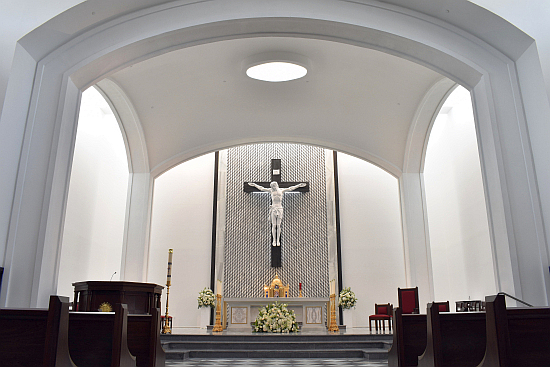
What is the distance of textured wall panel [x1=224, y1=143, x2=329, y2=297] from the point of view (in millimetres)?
10750

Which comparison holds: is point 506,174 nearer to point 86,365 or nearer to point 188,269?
point 86,365

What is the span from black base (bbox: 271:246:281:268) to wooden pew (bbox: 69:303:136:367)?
8.17 meters

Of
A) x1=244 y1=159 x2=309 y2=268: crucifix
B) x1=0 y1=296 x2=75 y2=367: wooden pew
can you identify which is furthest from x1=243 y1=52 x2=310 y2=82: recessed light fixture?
x1=0 y1=296 x2=75 y2=367: wooden pew

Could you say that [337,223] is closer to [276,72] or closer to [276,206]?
[276,206]

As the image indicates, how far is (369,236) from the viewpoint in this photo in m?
10.8

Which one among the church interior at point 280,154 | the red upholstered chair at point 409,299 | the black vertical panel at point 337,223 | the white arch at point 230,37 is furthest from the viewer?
the black vertical panel at point 337,223

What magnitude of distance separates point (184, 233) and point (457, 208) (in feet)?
19.6

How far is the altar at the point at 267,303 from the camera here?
9078 mm

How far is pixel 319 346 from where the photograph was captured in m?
6.60

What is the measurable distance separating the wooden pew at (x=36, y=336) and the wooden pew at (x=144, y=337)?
1308 millimetres

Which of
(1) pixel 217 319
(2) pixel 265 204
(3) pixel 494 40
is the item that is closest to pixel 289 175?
(2) pixel 265 204

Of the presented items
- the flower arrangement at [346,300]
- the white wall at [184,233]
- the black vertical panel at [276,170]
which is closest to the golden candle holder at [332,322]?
the flower arrangement at [346,300]

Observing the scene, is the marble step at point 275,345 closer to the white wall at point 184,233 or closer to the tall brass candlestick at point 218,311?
the tall brass candlestick at point 218,311

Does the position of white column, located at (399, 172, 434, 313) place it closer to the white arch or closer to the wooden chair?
the white arch
